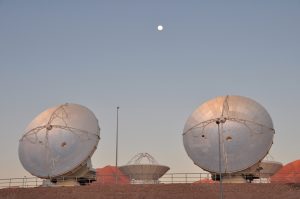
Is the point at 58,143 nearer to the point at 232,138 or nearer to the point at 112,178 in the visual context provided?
the point at 232,138

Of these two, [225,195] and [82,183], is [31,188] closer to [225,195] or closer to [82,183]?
[82,183]

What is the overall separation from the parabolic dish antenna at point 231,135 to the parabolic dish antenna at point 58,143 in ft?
37.4

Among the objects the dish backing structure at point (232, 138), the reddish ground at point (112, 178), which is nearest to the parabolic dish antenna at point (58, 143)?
the reddish ground at point (112, 178)

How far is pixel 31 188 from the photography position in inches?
1980

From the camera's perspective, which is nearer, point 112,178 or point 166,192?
point 166,192

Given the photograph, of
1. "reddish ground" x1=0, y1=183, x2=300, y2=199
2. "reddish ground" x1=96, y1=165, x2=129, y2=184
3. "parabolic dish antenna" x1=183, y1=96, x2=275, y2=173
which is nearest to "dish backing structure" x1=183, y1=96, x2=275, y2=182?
"parabolic dish antenna" x1=183, y1=96, x2=275, y2=173

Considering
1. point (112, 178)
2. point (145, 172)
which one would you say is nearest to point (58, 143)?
point (145, 172)

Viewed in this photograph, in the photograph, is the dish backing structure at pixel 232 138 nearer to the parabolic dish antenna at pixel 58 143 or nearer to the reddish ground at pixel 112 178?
the parabolic dish antenna at pixel 58 143

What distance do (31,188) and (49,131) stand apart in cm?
639

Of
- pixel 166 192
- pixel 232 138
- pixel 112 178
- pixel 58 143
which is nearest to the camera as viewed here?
pixel 166 192

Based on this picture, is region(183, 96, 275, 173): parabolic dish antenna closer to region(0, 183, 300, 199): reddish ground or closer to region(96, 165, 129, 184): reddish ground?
region(0, 183, 300, 199): reddish ground

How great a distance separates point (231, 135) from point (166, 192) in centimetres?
957

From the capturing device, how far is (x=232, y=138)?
50.4 meters

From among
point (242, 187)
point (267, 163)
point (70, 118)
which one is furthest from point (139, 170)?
point (267, 163)
